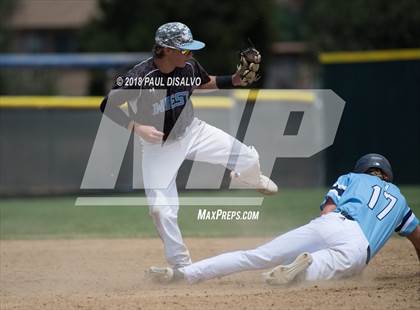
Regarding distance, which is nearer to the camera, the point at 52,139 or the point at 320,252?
the point at 320,252

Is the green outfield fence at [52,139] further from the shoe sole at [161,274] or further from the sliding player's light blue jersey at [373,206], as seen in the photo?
the sliding player's light blue jersey at [373,206]

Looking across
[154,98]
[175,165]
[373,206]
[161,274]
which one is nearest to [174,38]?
[154,98]

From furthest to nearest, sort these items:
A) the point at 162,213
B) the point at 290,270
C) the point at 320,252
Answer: the point at 162,213 < the point at 320,252 < the point at 290,270

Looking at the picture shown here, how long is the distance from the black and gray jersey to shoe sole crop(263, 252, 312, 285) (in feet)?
6.32

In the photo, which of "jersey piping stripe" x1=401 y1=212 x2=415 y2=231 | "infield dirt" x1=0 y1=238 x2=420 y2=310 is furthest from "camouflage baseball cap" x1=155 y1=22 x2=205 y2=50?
"jersey piping stripe" x1=401 y1=212 x2=415 y2=231

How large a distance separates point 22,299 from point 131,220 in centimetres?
646

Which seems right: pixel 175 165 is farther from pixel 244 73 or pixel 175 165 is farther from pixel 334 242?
pixel 334 242

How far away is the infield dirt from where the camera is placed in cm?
639

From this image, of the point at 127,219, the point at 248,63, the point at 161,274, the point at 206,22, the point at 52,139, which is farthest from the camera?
the point at 206,22

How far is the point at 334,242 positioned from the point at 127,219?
281 inches

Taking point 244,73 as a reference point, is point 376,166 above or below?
below

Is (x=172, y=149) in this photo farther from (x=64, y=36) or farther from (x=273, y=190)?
(x=64, y=36)

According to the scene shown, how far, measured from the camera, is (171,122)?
26.0 ft

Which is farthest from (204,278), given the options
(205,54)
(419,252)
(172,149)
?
(205,54)
